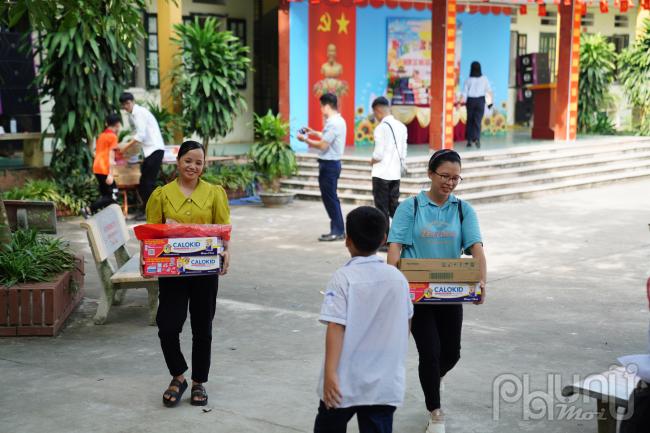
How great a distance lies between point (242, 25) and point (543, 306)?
43.8 feet

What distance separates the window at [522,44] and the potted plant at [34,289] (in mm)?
18719

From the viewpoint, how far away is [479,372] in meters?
6.12

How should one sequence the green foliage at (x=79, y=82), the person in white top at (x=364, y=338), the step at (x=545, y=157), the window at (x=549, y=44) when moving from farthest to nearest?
the window at (x=549, y=44) < the step at (x=545, y=157) < the green foliage at (x=79, y=82) < the person in white top at (x=364, y=338)

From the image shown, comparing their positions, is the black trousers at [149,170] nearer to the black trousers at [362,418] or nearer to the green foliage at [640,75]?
the black trousers at [362,418]

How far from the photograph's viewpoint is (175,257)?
5160mm

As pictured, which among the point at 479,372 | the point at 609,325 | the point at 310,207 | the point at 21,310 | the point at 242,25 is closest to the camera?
the point at 479,372

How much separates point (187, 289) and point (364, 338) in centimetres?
193

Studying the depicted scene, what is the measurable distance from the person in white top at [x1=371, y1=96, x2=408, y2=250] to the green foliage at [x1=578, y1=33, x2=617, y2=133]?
12715mm

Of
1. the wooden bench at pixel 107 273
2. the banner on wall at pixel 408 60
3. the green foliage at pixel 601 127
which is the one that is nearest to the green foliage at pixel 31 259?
the wooden bench at pixel 107 273

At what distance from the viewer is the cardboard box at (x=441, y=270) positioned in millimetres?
4711

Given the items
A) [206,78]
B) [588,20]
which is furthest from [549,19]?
[206,78]

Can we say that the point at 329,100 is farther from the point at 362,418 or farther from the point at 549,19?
the point at 549,19

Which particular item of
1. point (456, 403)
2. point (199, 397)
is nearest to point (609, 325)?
point (456, 403)

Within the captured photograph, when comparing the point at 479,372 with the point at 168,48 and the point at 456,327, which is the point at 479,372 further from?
the point at 168,48
